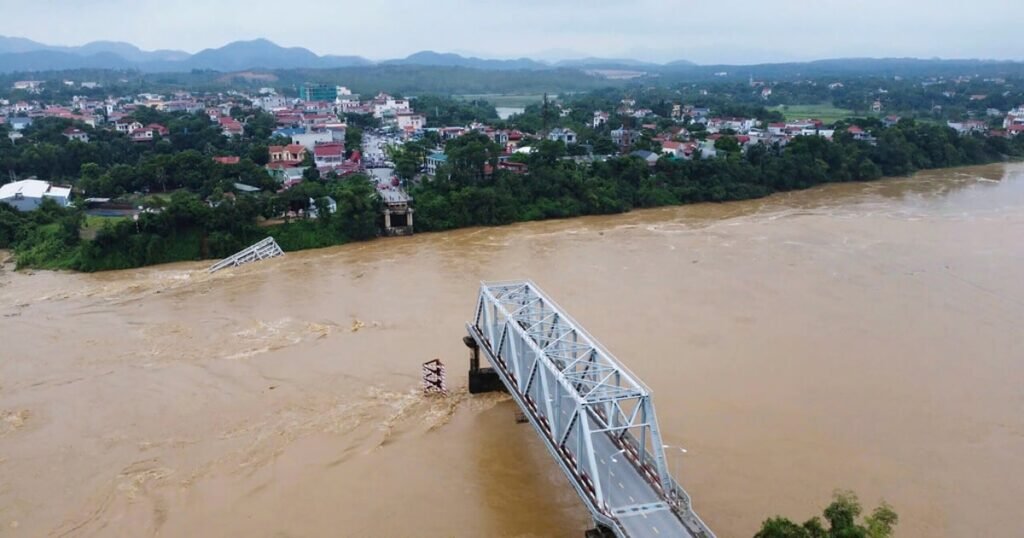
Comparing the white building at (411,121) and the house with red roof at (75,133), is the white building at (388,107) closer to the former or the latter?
the white building at (411,121)

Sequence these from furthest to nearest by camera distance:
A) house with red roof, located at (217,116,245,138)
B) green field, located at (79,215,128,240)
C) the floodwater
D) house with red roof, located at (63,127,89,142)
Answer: house with red roof, located at (217,116,245,138) < house with red roof, located at (63,127,89,142) < green field, located at (79,215,128,240) < the floodwater

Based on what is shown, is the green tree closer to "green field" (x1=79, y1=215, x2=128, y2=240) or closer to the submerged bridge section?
the submerged bridge section

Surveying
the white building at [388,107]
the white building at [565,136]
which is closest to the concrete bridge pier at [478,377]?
the white building at [565,136]

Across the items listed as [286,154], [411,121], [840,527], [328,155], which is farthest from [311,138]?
[840,527]

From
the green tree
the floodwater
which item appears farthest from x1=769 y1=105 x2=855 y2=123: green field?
the green tree

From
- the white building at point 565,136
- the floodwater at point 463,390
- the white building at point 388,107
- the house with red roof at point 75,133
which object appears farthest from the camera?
the white building at point 388,107

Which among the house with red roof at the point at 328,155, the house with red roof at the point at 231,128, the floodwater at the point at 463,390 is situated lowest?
the floodwater at the point at 463,390
